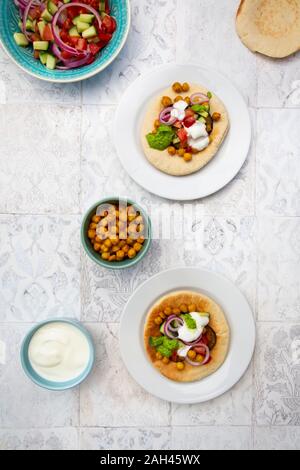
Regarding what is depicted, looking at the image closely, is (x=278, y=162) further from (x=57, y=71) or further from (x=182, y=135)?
(x=57, y=71)

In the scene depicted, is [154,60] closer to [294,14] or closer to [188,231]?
[294,14]

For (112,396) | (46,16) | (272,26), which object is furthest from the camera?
(112,396)

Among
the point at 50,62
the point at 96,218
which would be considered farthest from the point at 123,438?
the point at 50,62

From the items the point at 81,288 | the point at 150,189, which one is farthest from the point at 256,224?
the point at 81,288

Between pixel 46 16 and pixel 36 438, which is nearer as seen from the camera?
pixel 46 16

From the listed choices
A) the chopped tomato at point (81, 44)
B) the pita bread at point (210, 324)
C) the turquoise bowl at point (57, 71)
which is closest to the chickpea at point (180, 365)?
the pita bread at point (210, 324)
